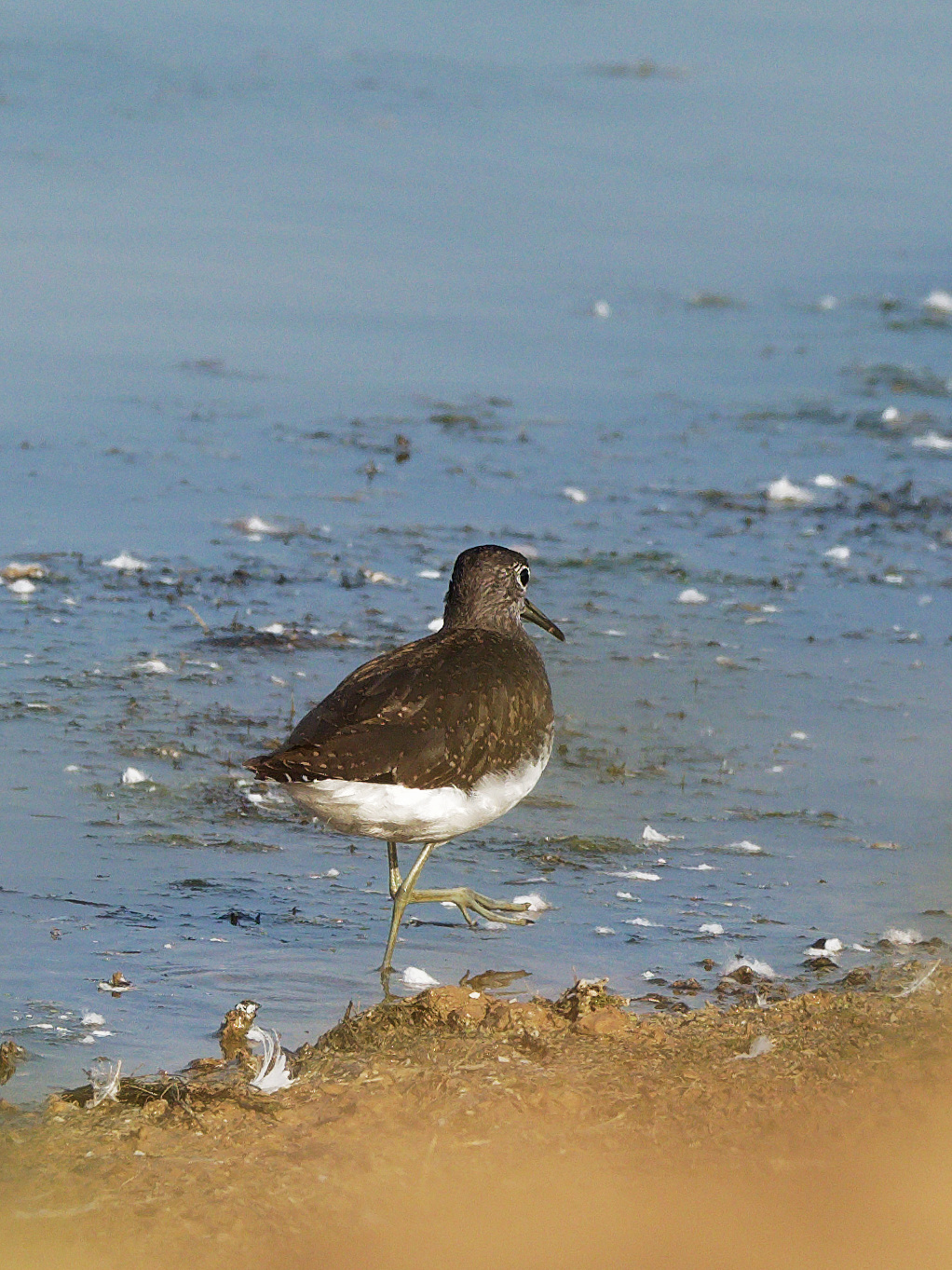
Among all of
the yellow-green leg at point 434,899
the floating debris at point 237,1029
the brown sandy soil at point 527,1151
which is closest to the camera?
the brown sandy soil at point 527,1151

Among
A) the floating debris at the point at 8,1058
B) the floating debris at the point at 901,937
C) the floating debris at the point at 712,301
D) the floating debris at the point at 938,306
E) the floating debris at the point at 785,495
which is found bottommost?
the floating debris at the point at 8,1058

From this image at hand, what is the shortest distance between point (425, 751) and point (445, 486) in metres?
5.93

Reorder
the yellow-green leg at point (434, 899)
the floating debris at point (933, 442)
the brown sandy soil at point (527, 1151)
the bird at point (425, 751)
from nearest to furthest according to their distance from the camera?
1. the brown sandy soil at point (527, 1151)
2. the bird at point (425, 751)
3. the yellow-green leg at point (434, 899)
4. the floating debris at point (933, 442)

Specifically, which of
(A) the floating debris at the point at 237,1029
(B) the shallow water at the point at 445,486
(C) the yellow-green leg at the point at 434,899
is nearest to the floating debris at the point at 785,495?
Answer: (B) the shallow water at the point at 445,486

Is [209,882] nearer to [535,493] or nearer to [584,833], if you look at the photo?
[584,833]

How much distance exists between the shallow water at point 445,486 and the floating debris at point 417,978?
0.53 ft

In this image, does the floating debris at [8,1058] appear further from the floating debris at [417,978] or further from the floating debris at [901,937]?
the floating debris at [901,937]

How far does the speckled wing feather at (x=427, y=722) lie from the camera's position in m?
6.67

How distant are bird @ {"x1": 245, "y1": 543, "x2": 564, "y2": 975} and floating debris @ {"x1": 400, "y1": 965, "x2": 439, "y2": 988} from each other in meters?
0.06

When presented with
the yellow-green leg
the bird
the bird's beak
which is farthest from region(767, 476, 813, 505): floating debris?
the yellow-green leg

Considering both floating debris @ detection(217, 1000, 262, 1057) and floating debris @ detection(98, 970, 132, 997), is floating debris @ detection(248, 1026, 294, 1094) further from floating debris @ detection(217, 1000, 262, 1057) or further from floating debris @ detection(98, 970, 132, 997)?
floating debris @ detection(98, 970, 132, 997)

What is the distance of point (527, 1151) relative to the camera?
5.46 m

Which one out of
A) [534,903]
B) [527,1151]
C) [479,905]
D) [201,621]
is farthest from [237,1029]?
[201,621]

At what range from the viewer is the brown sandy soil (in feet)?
16.1
